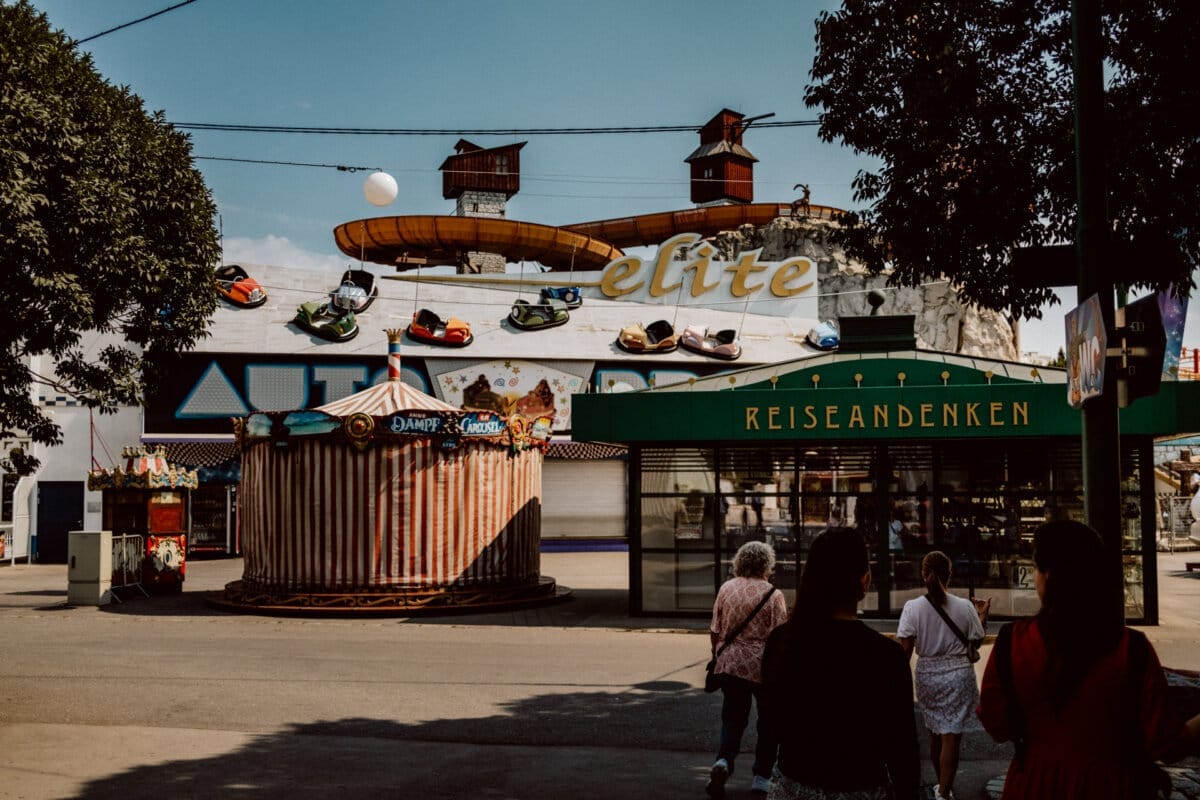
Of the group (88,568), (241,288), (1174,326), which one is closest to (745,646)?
(88,568)

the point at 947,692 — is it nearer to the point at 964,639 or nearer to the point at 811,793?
the point at 964,639

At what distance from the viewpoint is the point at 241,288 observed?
29.2 meters

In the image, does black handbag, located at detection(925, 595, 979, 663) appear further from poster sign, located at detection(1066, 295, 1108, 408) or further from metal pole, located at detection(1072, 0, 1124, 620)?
poster sign, located at detection(1066, 295, 1108, 408)

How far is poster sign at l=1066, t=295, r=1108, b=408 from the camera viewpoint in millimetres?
5621

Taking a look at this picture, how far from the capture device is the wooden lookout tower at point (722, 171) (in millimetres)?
62312

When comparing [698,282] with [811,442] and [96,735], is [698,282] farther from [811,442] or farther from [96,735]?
[96,735]

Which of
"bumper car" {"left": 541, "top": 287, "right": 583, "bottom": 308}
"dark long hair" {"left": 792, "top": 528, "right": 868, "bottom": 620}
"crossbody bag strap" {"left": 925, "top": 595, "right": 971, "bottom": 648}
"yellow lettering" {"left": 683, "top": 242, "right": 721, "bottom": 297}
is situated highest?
→ "yellow lettering" {"left": 683, "top": 242, "right": 721, "bottom": 297}

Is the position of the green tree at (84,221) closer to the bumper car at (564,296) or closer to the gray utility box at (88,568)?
the gray utility box at (88,568)

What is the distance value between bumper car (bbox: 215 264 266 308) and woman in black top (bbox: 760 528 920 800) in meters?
27.4

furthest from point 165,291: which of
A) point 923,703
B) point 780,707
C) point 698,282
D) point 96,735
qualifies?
point 698,282

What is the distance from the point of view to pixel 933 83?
9680mm

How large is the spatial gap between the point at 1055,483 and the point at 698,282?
Result: 2183 centimetres

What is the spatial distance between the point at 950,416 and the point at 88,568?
13735 mm

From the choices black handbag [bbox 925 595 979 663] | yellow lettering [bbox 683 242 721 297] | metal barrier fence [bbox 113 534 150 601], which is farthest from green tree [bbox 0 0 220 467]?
yellow lettering [bbox 683 242 721 297]
